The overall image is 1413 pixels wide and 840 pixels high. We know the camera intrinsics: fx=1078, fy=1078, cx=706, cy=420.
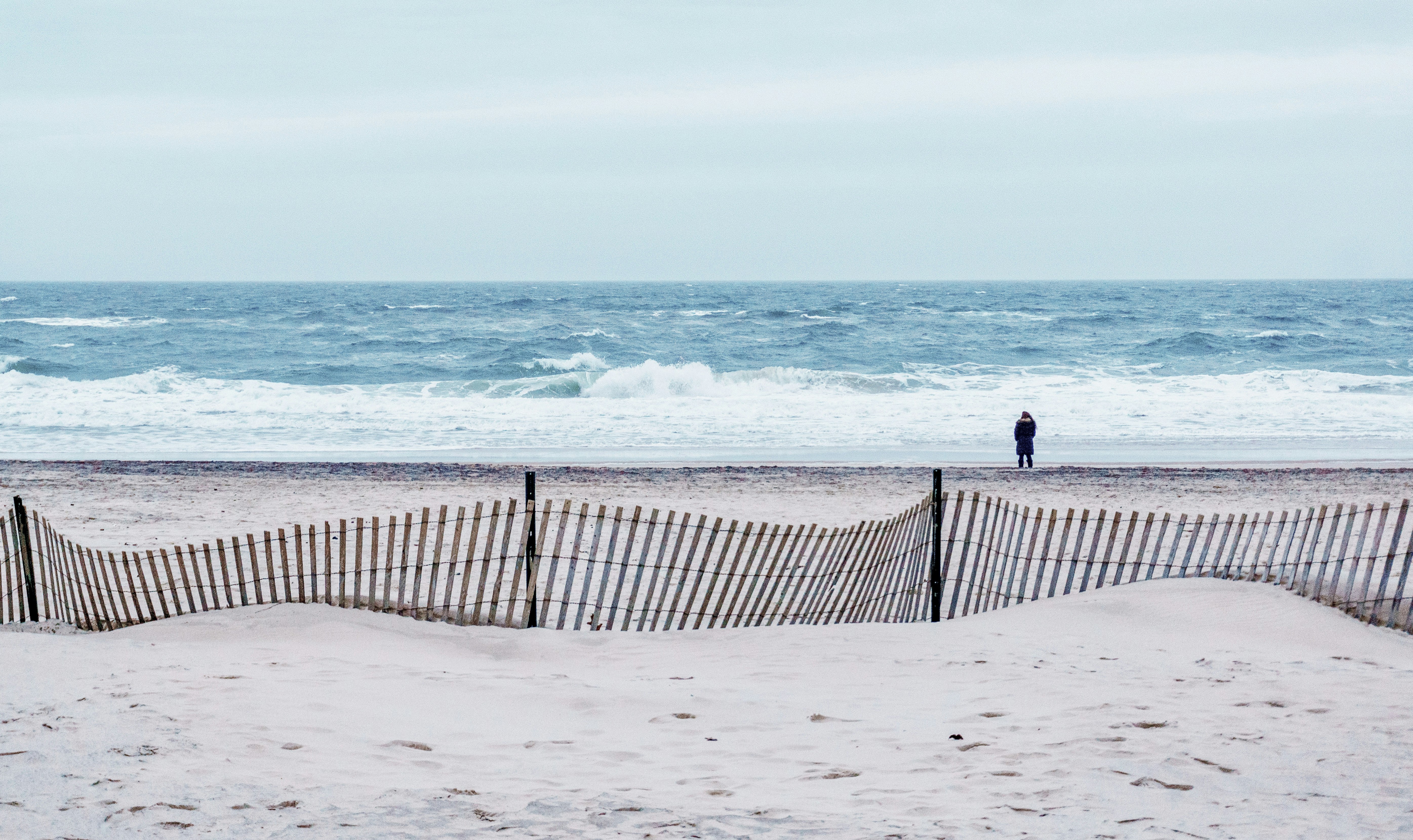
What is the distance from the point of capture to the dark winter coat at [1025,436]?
19125 mm

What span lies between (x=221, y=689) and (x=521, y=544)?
8.80 ft

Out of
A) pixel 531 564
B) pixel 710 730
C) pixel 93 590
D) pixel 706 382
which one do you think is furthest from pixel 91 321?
pixel 710 730

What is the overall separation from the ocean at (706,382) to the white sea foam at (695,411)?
0.13 m

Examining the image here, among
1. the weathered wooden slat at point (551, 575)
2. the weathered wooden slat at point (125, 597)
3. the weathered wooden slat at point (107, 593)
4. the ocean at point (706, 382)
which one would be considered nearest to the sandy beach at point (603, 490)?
the ocean at point (706, 382)

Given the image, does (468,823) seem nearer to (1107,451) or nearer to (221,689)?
(221,689)

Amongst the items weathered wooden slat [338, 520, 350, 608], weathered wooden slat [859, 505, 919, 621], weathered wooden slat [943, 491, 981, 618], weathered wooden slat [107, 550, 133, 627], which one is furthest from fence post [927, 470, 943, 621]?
weathered wooden slat [107, 550, 133, 627]

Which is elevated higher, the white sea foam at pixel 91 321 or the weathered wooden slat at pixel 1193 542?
the white sea foam at pixel 91 321

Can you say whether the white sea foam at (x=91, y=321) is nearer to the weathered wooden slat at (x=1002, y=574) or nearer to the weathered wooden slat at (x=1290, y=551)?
the weathered wooden slat at (x=1002, y=574)

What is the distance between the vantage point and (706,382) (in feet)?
127

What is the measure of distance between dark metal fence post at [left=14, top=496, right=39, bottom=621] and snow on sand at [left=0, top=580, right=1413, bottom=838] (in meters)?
1.33

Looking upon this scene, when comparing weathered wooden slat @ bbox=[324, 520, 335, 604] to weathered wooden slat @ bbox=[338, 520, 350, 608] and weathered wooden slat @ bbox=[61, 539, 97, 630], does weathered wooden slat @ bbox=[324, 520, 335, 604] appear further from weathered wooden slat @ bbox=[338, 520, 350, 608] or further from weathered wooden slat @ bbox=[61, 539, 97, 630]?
weathered wooden slat @ bbox=[61, 539, 97, 630]

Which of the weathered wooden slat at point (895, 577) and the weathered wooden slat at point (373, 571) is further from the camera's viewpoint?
the weathered wooden slat at point (895, 577)

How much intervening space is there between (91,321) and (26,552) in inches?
2720

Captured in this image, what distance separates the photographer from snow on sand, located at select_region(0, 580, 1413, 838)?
4.69m
